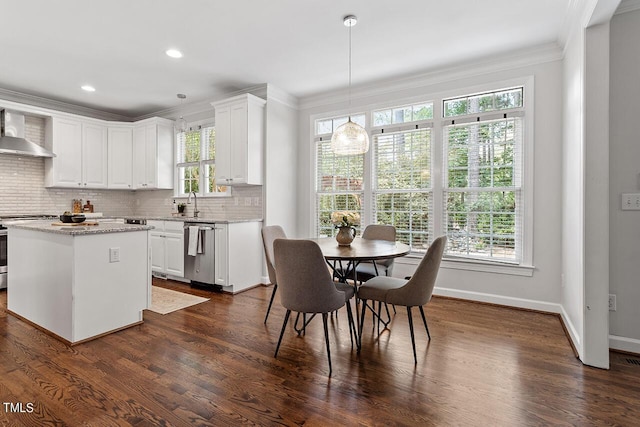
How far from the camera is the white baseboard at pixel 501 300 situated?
3.39 m

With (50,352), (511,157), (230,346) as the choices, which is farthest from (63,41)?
(511,157)

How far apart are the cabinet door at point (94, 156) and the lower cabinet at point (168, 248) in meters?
1.45

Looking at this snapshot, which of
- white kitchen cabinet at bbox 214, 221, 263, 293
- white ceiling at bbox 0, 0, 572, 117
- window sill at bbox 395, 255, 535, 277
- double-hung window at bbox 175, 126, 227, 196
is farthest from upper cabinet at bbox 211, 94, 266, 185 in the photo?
window sill at bbox 395, 255, 535, 277

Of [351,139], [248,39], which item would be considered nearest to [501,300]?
[351,139]

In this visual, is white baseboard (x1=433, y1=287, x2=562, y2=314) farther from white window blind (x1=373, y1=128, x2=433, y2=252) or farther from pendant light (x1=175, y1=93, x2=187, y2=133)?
pendant light (x1=175, y1=93, x2=187, y2=133)

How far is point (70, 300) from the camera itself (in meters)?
2.60

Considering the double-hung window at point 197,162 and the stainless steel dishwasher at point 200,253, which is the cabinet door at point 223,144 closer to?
the double-hung window at point 197,162

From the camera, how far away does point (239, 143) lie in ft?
14.4

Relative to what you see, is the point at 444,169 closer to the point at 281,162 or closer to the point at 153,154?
the point at 281,162

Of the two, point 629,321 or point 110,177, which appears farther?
point 110,177

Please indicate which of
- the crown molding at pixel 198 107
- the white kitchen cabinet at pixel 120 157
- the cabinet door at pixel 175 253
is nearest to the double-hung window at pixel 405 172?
the crown molding at pixel 198 107

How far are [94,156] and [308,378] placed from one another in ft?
17.2

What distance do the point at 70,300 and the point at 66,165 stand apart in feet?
11.4

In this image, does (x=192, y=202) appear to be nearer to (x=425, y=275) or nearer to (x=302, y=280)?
(x=302, y=280)
